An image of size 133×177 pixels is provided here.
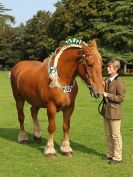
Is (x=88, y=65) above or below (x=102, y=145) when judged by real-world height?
above

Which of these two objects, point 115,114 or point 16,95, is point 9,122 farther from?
point 115,114

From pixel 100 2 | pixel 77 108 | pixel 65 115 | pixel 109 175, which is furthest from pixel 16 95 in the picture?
pixel 100 2

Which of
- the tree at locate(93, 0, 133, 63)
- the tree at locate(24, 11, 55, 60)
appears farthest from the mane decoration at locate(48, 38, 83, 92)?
the tree at locate(24, 11, 55, 60)

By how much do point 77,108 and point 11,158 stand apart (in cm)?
1075

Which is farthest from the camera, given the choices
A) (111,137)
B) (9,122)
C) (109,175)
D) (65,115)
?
(9,122)

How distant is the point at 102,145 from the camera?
11266mm

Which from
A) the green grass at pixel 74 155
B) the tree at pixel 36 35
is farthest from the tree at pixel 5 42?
the green grass at pixel 74 155

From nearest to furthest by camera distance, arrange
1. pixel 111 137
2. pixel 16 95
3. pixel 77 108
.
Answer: pixel 111 137
pixel 16 95
pixel 77 108

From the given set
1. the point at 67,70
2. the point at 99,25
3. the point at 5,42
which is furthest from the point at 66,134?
the point at 5,42

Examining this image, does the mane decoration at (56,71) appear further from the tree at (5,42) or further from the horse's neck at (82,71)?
the tree at (5,42)

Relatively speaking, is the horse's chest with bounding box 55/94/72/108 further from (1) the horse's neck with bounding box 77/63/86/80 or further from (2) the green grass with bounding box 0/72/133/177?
(2) the green grass with bounding box 0/72/133/177

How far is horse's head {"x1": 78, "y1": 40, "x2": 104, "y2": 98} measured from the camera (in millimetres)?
9000

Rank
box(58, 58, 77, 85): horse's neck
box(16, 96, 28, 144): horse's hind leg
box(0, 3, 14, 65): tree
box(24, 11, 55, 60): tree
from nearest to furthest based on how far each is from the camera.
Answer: box(58, 58, 77, 85): horse's neck
box(16, 96, 28, 144): horse's hind leg
box(24, 11, 55, 60): tree
box(0, 3, 14, 65): tree

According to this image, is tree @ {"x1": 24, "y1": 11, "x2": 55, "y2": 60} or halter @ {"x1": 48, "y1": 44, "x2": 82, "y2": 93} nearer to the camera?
halter @ {"x1": 48, "y1": 44, "x2": 82, "y2": 93}
